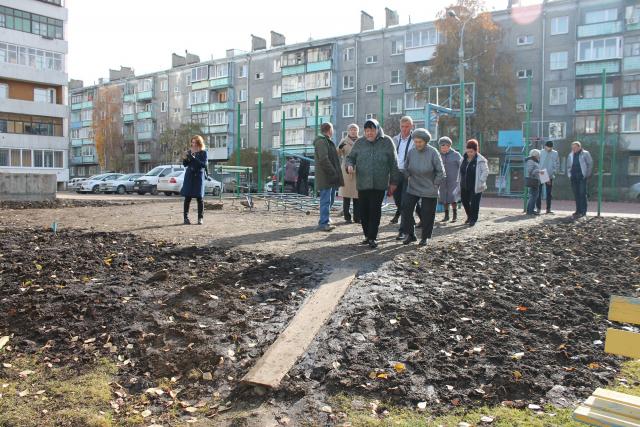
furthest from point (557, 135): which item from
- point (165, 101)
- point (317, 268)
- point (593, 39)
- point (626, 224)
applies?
point (165, 101)

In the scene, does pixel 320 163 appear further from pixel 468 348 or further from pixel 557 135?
pixel 557 135

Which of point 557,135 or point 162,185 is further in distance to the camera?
point 557,135

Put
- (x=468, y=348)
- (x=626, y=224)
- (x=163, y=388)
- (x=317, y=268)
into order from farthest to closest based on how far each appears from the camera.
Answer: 1. (x=626, y=224)
2. (x=317, y=268)
3. (x=468, y=348)
4. (x=163, y=388)

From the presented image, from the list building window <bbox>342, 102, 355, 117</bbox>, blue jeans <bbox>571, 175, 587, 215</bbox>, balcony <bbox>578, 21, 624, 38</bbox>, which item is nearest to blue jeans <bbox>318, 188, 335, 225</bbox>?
blue jeans <bbox>571, 175, 587, 215</bbox>

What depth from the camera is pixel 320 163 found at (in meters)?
9.66

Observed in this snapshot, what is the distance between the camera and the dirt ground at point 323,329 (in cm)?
400

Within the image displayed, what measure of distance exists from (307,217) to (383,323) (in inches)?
328

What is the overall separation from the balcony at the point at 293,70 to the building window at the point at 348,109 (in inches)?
232

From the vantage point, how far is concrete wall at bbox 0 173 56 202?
20156 millimetres

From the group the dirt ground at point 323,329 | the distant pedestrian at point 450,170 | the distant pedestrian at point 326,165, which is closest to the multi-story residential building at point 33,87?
the distant pedestrian at point 450,170

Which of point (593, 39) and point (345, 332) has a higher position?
point (593, 39)

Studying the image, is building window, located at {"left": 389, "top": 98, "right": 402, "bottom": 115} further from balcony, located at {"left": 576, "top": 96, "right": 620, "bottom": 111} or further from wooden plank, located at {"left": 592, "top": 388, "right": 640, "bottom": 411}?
wooden plank, located at {"left": 592, "top": 388, "right": 640, "bottom": 411}

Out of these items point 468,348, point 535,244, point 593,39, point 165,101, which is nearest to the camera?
point 468,348

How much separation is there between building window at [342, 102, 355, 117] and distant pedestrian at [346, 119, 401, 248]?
48.1 metres
